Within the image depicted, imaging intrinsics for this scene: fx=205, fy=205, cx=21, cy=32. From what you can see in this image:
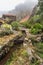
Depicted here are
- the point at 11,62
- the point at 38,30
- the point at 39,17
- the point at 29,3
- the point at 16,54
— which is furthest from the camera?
the point at 29,3

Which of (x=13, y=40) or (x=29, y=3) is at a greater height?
(x=13, y=40)

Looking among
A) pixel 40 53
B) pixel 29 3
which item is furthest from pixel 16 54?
pixel 29 3

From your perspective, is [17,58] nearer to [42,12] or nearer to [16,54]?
[16,54]

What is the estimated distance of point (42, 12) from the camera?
3234 centimetres

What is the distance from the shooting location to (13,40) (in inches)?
747

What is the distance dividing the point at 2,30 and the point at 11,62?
593 cm

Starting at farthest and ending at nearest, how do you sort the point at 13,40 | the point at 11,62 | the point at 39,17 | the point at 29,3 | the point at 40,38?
the point at 29,3
the point at 39,17
the point at 40,38
the point at 13,40
the point at 11,62

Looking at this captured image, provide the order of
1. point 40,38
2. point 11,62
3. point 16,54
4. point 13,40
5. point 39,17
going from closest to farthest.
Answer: point 11,62
point 16,54
point 13,40
point 40,38
point 39,17

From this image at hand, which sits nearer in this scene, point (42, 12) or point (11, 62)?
point (11, 62)

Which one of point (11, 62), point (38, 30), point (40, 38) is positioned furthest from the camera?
point (38, 30)

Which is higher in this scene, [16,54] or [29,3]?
[16,54]

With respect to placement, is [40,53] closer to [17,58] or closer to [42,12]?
[17,58]

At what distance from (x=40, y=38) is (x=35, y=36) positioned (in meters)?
0.97

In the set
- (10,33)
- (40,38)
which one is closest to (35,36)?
(40,38)
